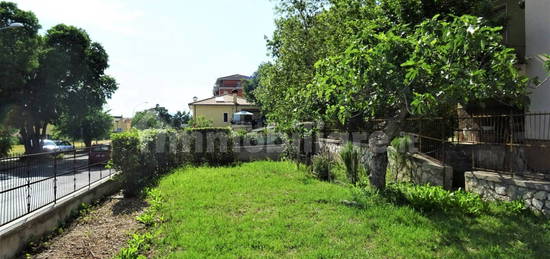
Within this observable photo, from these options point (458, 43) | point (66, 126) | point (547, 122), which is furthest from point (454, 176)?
point (66, 126)

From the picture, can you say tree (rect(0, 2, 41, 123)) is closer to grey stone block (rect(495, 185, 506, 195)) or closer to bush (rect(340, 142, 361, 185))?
bush (rect(340, 142, 361, 185))

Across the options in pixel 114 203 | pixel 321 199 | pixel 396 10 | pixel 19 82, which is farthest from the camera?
pixel 19 82

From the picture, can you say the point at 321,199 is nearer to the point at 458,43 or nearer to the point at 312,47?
the point at 458,43

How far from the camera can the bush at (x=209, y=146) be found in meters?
13.8

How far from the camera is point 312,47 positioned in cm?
1308

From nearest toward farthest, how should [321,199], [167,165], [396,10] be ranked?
[321,199] → [396,10] → [167,165]

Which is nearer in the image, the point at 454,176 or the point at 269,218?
the point at 269,218

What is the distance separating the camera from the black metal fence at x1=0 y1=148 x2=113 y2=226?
5.95m

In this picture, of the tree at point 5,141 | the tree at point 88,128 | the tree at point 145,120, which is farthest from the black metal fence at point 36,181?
the tree at point 88,128

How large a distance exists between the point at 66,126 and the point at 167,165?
3099 centimetres

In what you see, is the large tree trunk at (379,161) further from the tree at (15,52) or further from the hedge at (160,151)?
the tree at (15,52)

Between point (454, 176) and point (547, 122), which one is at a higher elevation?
point (547, 122)

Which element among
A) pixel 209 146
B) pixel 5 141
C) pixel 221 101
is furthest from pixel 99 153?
pixel 221 101

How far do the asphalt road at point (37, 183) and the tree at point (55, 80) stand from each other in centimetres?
1574
